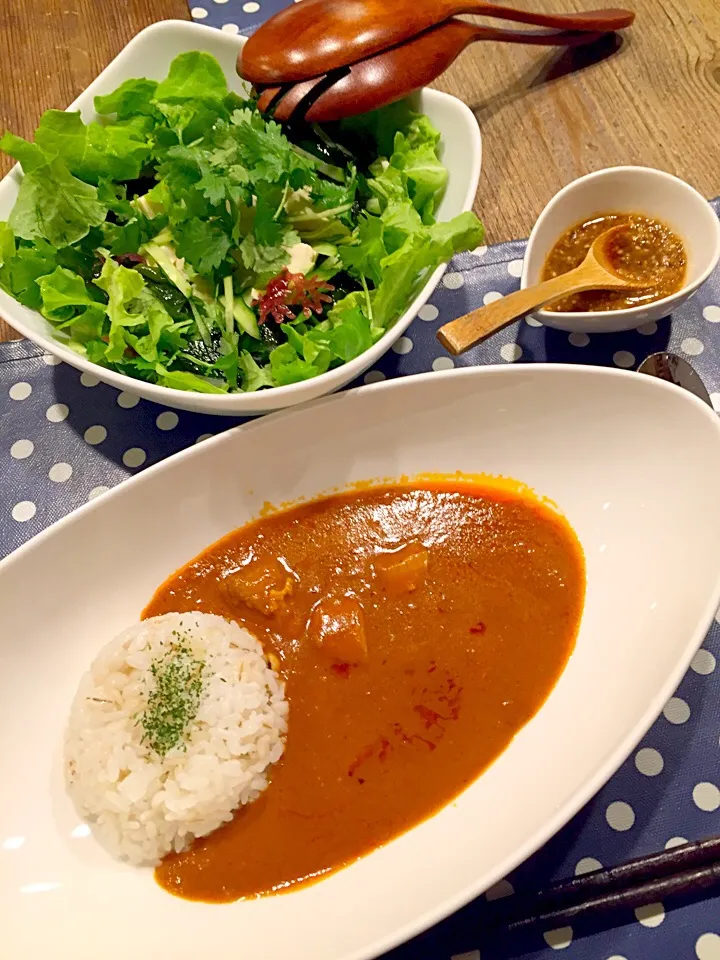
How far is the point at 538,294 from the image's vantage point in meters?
1.90

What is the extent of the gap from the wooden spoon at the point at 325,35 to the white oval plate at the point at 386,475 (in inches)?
39.2

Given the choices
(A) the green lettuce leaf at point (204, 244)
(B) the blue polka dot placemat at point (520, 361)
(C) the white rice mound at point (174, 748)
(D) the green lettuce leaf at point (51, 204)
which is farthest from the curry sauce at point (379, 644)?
(D) the green lettuce leaf at point (51, 204)

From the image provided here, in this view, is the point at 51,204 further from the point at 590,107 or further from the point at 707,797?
the point at 707,797

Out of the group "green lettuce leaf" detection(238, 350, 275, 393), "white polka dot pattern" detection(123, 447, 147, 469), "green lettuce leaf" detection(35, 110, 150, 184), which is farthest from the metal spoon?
"green lettuce leaf" detection(35, 110, 150, 184)

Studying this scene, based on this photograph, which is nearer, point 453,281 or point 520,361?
point 520,361

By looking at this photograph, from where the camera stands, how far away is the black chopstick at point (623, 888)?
4.89 ft

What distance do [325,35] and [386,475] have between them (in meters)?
1.27

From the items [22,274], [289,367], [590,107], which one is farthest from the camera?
[590,107]

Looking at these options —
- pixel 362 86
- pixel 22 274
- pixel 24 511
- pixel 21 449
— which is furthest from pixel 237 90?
pixel 24 511

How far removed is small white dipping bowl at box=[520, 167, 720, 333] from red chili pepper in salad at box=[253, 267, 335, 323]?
59 cm

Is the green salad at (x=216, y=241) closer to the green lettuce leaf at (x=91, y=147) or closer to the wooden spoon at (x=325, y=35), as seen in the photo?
the green lettuce leaf at (x=91, y=147)

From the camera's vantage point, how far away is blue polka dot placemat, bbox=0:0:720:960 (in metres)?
1.51

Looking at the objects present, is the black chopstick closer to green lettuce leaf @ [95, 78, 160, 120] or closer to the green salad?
the green salad

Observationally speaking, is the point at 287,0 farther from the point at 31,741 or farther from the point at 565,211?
the point at 31,741
